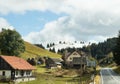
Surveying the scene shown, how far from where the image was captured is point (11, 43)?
4456 inches

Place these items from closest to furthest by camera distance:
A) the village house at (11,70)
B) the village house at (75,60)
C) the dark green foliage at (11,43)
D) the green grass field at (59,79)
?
the green grass field at (59,79), the village house at (11,70), the dark green foliage at (11,43), the village house at (75,60)

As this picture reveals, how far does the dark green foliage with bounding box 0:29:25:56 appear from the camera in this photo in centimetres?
11344

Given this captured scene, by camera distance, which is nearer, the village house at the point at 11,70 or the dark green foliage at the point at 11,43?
the village house at the point at 11,70

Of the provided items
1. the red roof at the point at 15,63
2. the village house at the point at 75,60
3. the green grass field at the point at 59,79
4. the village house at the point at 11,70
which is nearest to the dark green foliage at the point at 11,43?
the green grass field at the point at 59,79

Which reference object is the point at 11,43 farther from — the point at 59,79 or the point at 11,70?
the point at 11,70

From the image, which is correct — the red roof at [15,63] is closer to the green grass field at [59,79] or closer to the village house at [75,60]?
the green grass field at [59,79]

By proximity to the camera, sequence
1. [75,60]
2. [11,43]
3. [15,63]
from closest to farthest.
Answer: [15,63] < [11,43] < [75,60]

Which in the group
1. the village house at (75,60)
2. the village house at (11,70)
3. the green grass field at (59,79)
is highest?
the village house at (75,60)

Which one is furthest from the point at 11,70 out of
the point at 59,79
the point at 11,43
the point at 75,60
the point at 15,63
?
the point at 75,60

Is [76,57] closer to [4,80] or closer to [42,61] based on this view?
[42,61]

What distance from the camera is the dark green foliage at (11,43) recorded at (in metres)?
113

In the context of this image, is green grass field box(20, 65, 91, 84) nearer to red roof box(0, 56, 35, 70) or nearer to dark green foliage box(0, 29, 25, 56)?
red roof box(0, 56, 35, 70)

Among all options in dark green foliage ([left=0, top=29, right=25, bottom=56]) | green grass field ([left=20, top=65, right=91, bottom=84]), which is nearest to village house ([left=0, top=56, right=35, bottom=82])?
green grass field ([left=20, top=65, right=91, bottom=84])

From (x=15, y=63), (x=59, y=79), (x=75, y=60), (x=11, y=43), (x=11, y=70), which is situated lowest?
(x=59, y=79)
